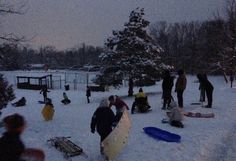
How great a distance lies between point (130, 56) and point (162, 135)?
2141cm

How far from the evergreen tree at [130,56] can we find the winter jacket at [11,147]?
90.8 ft

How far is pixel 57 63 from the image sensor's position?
163750 millimetres

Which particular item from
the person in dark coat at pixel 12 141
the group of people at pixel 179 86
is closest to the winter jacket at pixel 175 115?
the group of people at pixel 179 86

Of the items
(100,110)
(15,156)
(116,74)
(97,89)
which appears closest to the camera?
(15,156)

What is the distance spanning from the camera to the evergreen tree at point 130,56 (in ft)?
112

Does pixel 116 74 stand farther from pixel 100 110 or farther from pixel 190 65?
pixel 190 65

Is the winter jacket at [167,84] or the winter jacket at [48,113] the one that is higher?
the winter jacket at [167,84]

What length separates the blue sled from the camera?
1298cm

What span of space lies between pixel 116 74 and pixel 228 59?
1765 cm

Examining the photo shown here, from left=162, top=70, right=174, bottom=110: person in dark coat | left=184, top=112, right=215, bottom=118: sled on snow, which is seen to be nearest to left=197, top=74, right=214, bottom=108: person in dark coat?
left=162, top=70, right=174, bottom=110: person in dark coat

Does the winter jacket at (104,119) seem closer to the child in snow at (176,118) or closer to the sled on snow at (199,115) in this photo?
the child in snow at (176,118)

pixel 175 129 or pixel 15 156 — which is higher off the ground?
pixel 15 156

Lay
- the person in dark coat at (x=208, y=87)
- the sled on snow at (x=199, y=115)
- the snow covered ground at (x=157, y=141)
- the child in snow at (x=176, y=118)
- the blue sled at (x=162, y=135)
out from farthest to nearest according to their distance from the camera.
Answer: the person in dark coat at (x=208, y=87)
the sled on snow at (x=199, y=115)
the child in snow at (x=176, y=118)
the blue sled at (x=162, y=135)
the snow covered ground at (x=157, y=141)

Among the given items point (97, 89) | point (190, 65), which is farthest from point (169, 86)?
point (190, 65)
